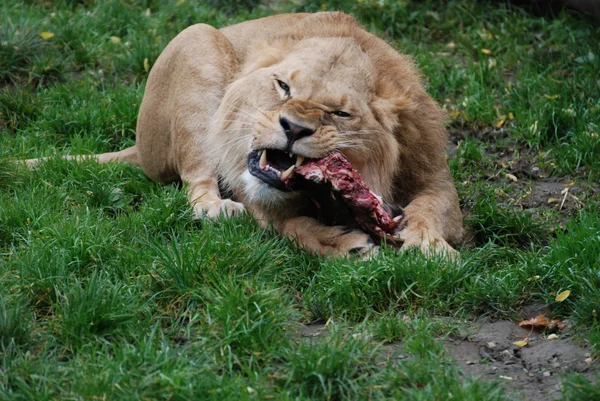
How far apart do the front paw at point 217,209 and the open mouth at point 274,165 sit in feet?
1.47

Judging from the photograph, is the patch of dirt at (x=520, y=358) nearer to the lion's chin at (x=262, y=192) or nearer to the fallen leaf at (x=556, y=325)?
the fallen leaf at (x=556, y=325)

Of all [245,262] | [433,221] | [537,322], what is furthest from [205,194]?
[537,322]

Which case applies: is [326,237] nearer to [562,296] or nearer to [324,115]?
[324,115]

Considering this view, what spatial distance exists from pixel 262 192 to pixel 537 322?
1.68 meters

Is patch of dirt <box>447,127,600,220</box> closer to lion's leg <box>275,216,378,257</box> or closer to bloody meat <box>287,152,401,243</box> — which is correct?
bloody meat <box>287,152,401,243</box>

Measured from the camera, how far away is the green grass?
4.17 metres

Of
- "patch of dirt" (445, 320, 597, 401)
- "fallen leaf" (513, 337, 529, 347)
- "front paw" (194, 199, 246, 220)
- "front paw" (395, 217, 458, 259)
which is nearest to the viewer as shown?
"patch of dirt" (445, 320, 597, 401)

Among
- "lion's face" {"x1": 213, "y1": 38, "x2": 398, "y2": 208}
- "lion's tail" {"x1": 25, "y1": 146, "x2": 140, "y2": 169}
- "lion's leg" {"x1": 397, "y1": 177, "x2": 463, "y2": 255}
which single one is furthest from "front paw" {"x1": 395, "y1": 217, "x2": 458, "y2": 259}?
"lion's tail" {"x1": 25, "y1": 146, "x2": 140, "y2": 169}

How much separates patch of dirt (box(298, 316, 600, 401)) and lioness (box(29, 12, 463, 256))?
2.38 feet

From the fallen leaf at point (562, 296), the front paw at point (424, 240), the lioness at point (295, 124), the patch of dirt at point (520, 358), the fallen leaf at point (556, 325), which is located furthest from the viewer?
the lioness at point (295, 124)

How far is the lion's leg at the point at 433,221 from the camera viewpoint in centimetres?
544

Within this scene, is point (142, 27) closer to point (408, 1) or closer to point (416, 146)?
point (408, 1)

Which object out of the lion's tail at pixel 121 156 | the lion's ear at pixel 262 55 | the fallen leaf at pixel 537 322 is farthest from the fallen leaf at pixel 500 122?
the fallen leaf at pixel 537 322

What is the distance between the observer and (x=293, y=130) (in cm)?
522
